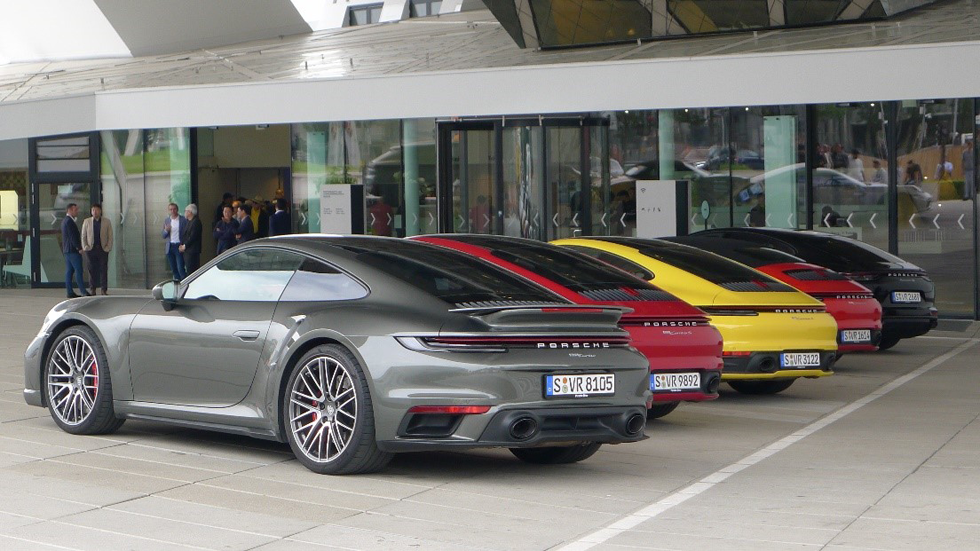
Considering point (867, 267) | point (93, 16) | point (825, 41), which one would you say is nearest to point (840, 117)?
point (825, 41)

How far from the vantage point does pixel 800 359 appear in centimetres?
1084

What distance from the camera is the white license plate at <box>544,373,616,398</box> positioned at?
7.12 m

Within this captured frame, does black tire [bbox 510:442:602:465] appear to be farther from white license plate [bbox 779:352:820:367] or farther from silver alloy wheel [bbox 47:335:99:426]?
white license plate [bbox 779:352:820:367]

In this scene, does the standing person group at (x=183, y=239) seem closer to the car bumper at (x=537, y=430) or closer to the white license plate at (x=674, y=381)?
the white license plate at (x=674, y=381)

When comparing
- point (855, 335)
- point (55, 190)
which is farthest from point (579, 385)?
point (55, 190)

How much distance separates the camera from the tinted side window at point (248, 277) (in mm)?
8102

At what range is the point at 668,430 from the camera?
31.9 ft

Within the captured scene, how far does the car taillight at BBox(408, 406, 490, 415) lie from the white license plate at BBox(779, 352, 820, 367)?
4.44 meters

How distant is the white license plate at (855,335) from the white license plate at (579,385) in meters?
6.18

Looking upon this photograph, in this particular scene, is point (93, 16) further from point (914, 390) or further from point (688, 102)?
point (914, 390)

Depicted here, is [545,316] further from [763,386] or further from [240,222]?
[240,222]

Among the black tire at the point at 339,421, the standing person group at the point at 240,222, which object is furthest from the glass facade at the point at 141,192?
the black tire at the point at 339,421

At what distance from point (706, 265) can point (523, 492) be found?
4634mm

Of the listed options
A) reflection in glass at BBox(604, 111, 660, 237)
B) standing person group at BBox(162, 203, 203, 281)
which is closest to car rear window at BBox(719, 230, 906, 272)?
reflection in glass at BBox(604, 111, 660, 237)
